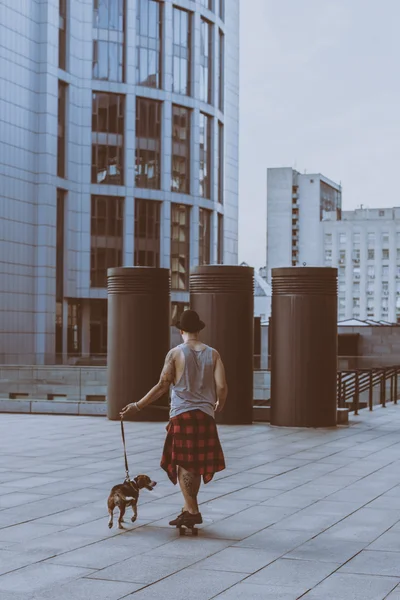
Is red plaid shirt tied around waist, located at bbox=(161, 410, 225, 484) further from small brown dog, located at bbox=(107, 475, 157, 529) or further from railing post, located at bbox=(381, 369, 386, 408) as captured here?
railing post, located at bbox=(381, 369, 386, 408)

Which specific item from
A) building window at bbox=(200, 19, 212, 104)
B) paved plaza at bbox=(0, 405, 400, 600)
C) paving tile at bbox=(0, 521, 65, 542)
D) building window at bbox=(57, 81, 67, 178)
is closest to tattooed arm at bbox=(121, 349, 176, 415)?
paved plaza at bbox=(0, 405, 400, 600)

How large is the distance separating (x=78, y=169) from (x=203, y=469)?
5008 centimetres

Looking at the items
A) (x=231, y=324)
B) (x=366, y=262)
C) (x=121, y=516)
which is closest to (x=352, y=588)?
Result: (x=121, y=516)

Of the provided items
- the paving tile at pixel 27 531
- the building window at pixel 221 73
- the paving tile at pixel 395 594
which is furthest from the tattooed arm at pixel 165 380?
the building window at pixel 221 73

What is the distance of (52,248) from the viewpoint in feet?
179

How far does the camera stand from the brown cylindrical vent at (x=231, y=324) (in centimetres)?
1762

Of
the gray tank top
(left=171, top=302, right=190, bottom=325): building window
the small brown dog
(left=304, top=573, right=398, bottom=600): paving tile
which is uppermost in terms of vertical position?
(left=171, top=302, right=190, bottom=325): building window

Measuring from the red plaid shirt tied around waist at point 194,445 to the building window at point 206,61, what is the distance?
54.7 m

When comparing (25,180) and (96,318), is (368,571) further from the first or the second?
(96,318)

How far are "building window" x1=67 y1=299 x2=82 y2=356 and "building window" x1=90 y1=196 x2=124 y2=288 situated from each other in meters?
1.69

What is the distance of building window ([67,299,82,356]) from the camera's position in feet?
189

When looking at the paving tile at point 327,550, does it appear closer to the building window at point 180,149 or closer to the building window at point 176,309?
the building window at point 180,149

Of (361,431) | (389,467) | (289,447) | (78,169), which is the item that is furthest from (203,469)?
(78,169)

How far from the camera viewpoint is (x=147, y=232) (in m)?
59.2
